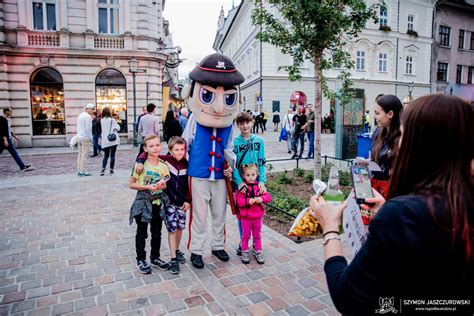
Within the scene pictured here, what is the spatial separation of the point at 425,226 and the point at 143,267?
3.52 meters

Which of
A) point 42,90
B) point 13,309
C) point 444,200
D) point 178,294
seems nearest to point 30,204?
point 13,309

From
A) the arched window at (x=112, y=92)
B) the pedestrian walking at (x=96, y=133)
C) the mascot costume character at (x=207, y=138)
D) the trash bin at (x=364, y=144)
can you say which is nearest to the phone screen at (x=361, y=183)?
the mascot costume character at (x=207, y=138)

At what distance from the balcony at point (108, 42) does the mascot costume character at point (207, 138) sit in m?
16.2

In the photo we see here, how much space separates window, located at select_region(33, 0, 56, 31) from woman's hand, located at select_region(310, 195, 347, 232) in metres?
20.2

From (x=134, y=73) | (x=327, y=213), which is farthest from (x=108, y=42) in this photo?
(x=327, y=213)

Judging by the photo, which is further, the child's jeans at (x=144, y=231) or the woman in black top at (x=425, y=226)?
the child's jeans at (x=144, y=231)

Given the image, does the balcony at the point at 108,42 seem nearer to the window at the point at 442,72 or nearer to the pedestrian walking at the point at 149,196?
the pedestrian walking at the point at 149,196

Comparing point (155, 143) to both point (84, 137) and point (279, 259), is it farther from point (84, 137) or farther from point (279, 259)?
point (84, 137)

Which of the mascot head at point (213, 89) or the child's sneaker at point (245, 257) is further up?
the mascot head at point (213, 89)

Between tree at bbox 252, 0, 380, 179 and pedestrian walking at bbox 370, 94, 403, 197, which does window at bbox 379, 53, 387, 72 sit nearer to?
tree at bbox 252, 0, 380, 179

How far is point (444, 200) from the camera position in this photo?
4.09 ft

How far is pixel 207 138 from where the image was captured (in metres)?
4.35

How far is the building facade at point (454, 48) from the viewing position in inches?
1393

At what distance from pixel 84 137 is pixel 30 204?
3.45 meters
